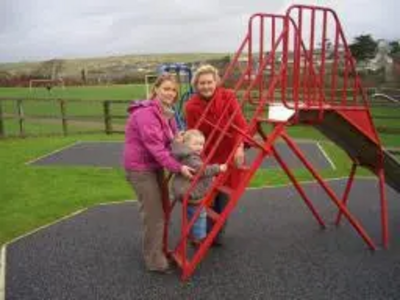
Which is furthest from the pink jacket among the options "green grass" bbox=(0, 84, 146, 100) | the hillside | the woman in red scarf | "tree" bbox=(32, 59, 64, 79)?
"tree" bbox=(32, 59, 64, 79)

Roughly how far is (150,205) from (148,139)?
1.98 feet

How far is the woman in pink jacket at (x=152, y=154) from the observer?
468 centimetres

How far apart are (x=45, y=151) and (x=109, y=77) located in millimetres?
46100

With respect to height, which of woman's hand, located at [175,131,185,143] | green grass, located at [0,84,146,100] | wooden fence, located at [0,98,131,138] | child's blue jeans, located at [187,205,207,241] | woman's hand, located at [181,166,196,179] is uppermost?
woman's hand, located at [175,131,185,143]

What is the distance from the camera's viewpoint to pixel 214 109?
209 inches

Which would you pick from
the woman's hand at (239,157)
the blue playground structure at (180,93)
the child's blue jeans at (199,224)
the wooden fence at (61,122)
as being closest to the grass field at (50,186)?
the blue playground structure at (180,93)

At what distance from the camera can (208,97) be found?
17.3ft

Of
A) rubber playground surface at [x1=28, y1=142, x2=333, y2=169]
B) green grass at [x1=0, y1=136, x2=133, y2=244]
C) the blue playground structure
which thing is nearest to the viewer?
green grass at [x1=0, y1=136, x2=133, y2=244]

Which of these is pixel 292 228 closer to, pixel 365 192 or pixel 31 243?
pixel 365 192

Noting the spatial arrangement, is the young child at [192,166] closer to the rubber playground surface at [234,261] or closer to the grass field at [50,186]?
the rubber playground surface at [234,261]

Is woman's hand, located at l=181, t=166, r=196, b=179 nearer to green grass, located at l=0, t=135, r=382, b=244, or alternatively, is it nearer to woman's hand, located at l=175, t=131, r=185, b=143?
woman's hand, located at l=175, t=131, r=185, b=143

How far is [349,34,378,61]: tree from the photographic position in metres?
33.6

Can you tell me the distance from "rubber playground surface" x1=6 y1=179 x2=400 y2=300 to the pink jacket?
1.01 meters

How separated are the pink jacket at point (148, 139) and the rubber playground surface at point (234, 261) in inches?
39.8
